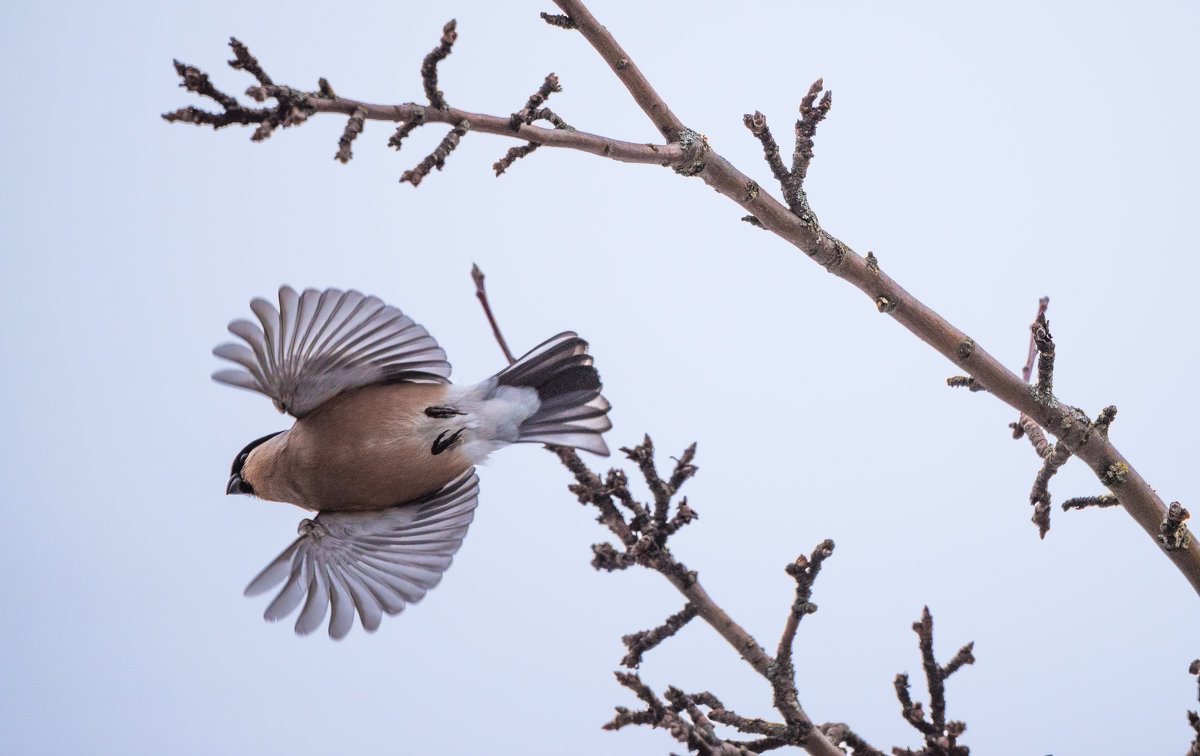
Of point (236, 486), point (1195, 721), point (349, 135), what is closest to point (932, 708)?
point (1195, 721)

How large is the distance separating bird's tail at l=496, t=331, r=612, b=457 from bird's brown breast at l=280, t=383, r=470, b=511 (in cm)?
22

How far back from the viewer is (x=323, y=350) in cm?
254

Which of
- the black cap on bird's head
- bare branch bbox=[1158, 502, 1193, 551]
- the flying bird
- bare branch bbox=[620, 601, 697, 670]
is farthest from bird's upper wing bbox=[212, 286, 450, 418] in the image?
bare branch bbox=[1158, 502, 1193, 551]

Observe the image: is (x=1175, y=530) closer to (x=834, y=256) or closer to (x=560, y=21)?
(x=834, y=256)

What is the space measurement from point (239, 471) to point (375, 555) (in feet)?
1.91

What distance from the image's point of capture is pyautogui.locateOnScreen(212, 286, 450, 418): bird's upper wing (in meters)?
2.38

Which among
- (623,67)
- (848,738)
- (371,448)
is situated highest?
(623,67)

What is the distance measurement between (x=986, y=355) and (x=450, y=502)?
1.55 meters

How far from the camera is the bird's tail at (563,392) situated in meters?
2.74

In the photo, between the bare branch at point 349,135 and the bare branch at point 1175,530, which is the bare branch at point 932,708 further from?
the bare branch at point 349,135

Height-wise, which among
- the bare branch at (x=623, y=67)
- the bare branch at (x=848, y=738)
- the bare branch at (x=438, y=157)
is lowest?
the bare branch at (x=848, y=738)

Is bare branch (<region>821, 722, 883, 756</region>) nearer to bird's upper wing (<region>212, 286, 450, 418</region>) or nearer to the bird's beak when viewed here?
bird's upper wing (<region>212, 286, 450, 418</region>)

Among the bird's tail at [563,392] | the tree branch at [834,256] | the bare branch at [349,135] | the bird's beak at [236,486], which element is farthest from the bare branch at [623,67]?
the bird's beak at [236,486]

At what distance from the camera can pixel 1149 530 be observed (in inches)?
83.0
